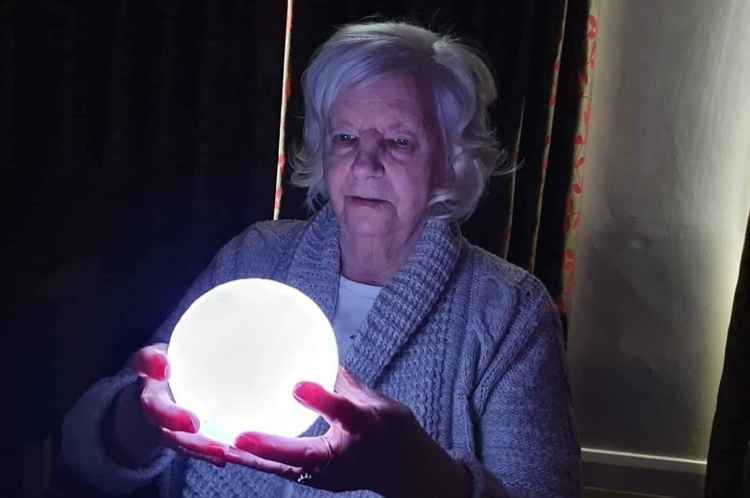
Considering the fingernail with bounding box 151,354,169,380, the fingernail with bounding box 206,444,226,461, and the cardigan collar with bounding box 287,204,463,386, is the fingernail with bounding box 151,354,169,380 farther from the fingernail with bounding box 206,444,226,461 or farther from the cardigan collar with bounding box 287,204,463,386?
the cardigan collar with bounding box 287,204,463,386

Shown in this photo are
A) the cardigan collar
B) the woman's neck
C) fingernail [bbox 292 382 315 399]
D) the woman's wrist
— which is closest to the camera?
fingernail [bbox 292 382 315 399]

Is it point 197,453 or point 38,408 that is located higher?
point 197,453

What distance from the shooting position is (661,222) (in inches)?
99.5

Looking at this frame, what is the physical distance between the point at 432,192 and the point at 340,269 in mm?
184

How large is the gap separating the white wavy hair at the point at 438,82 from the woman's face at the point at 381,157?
3cm

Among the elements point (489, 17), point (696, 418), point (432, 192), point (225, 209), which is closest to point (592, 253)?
point (696, 418)

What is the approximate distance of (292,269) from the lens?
4.16ft

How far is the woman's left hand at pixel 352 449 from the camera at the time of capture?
0.74m

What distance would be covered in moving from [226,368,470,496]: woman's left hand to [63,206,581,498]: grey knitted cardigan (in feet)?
0.53

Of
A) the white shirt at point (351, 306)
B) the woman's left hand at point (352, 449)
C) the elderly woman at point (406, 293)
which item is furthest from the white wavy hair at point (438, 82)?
the woman's left hand at point (352, 449)

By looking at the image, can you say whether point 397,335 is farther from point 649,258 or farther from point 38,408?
point 649,258

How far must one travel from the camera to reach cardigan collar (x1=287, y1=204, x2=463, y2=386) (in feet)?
3.72

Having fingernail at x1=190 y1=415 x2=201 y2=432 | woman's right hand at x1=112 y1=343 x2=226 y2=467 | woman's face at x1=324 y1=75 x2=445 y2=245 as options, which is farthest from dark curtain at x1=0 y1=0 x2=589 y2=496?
fingernail at x1=190 y1=415 x2=201 y2=432

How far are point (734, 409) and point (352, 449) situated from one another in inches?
72.7
